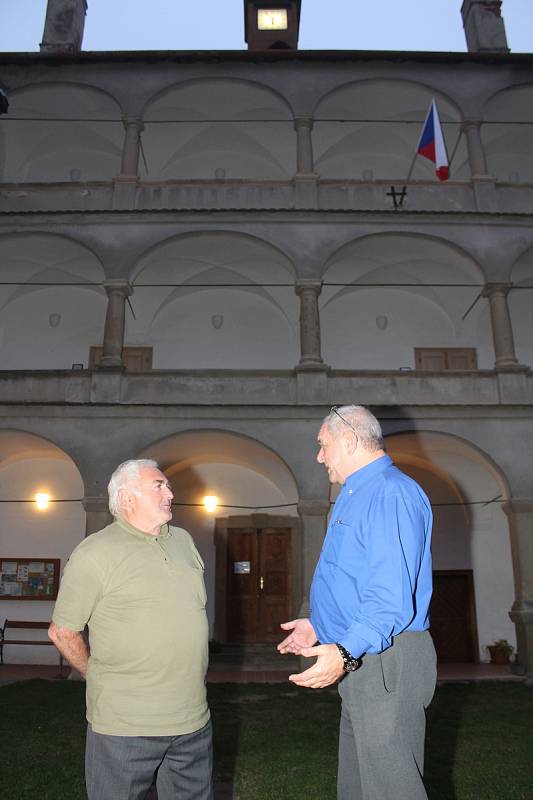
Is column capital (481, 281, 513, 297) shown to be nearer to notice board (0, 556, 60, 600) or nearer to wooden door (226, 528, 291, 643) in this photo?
wooden door (226, 528, 291, 643)

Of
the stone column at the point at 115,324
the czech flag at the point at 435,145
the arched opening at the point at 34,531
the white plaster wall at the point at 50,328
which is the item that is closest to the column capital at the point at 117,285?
the stone column at the point at 115,324

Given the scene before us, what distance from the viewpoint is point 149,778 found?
252 cm

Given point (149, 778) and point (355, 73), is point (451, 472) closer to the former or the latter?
point (355, 73)

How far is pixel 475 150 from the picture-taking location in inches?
520

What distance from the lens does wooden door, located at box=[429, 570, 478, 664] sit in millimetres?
13023

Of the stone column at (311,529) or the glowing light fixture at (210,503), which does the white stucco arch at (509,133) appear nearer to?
the stone column at (311,529)

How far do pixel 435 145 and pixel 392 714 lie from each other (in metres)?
11.3

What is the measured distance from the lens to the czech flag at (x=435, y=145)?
11477 millimetres

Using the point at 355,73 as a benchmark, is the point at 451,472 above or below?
below

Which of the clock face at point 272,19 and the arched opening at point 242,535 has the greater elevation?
the clock face at point 272,19

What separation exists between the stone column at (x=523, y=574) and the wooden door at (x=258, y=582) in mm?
4966

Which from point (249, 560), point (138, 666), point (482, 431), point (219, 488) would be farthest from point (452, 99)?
A: point (138, 666)

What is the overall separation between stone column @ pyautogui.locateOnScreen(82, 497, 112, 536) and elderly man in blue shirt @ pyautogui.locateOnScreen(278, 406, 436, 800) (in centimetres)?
840

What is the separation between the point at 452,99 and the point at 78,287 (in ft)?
31.1
